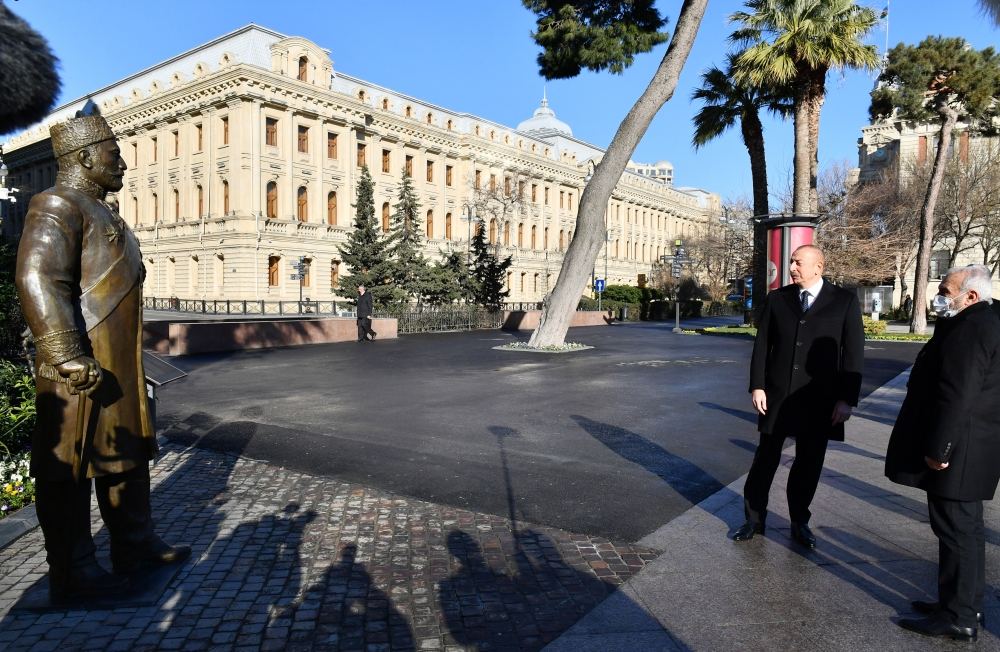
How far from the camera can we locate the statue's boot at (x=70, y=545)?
317 cm

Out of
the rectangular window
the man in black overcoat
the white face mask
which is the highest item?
the rectangular window

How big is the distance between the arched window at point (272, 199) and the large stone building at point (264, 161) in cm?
10

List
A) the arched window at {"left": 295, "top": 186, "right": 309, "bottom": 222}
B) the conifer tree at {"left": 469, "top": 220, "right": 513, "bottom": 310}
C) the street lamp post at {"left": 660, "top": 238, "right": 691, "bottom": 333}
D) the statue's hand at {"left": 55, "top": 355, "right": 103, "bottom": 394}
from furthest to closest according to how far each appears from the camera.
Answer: the arched window at {"left": 295, "top": 186, "right": 309, "bottom": 222} < the street lamp post at {"left": 660, "top": 238, "right": 691, "bottom": 333} < the conifer tree at {"left": 469, "top": 220, "right": 513, "bottom": 310} < the statue's hand at {"left": 55, "top": 355, "right": 103, "bottom": 394}

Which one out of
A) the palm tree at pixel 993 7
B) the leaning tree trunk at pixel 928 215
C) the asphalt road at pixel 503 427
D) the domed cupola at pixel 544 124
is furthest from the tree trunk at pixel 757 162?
the domed cupola at pixel 544 124

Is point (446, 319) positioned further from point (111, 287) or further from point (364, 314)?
point (111, 287)

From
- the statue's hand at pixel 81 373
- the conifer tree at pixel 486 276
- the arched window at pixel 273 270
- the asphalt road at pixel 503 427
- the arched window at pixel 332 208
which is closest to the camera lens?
the statue's hand at pixel 81 373

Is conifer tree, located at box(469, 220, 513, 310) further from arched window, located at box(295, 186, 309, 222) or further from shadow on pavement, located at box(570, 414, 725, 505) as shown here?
shadow on pavement, located at box(570, 414, 725, 505)

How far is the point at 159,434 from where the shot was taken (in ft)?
24.6

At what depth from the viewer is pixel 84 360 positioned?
295 centimetres

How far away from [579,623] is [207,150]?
50.4 metres

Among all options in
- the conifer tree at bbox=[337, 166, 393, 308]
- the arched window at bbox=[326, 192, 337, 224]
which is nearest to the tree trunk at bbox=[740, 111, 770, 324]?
the conifer tree at bbox=[337, 166, 393, 308]

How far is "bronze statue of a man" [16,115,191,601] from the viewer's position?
2.96 meters

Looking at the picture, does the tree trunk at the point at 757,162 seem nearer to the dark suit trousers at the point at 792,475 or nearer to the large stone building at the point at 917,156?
the large stone building at the point at 917,156

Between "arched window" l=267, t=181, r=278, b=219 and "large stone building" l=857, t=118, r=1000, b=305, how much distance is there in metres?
38.0
